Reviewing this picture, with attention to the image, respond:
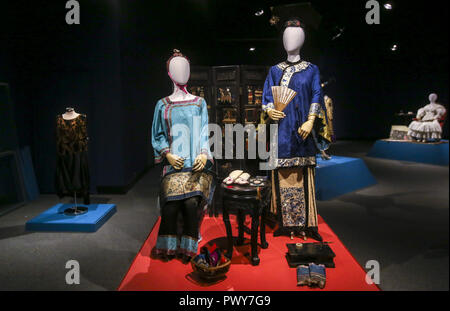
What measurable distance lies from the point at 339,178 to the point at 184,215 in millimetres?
3282

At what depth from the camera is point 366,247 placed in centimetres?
321

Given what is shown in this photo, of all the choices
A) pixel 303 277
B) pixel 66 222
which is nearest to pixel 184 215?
pixel 303 277

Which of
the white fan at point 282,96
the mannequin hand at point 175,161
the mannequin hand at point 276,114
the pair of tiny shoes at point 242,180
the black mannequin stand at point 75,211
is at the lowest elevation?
the black mannequin stand at point 75,211

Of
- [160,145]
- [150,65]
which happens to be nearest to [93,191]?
[160,145]

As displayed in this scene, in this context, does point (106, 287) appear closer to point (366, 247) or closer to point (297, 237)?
point (297, 237)

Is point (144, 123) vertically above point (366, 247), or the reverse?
point (144, 123)

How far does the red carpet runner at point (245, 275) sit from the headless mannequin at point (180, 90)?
797 millimetres

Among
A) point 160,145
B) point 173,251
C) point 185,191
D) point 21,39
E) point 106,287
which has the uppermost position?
Answer: point 21,39

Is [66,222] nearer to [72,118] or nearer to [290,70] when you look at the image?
[72,118]

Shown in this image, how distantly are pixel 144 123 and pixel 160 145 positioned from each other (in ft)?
14.1

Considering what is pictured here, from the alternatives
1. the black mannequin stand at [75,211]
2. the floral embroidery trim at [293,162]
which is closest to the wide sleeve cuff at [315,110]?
the floral embroidery trim at [293,162]

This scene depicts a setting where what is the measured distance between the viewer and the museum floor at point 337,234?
2.53 m

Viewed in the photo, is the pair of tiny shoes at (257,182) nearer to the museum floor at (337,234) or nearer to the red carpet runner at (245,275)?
the red carpet runner at (245,275)
